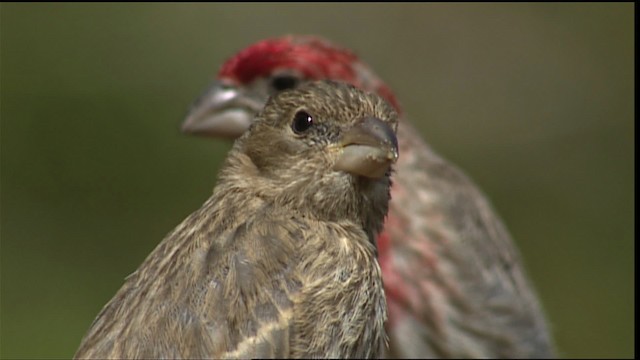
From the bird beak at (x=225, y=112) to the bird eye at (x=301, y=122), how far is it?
85.8 inches

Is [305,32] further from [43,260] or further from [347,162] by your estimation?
[347,162]

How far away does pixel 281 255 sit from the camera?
4.68m

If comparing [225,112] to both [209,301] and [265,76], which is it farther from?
[209,301]

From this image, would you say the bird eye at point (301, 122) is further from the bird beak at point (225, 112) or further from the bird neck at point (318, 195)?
the bird beak at point (225, 112)

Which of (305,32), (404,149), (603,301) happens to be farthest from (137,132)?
(404,149)

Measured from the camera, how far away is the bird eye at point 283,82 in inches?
287

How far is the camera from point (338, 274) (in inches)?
185

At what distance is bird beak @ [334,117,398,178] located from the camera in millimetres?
4910

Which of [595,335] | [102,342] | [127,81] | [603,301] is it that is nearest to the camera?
[102,342]

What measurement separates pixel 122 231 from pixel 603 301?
11.1 feet

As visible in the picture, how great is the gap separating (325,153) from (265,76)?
2.37 metres

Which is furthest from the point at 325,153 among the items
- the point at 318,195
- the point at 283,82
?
the point at 283,82

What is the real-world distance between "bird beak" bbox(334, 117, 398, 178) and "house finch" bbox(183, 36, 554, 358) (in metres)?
2.09

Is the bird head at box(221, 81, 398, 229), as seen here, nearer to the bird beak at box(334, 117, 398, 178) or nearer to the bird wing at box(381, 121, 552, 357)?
the bird beak at box(334, 117, 398, 178)
